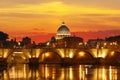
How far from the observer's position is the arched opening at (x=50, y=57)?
99675mm

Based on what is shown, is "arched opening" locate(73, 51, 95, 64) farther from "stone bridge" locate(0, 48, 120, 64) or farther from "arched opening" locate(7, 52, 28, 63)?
"arched opening" locate(7, 52, 28, 63)

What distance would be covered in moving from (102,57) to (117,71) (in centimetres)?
1909

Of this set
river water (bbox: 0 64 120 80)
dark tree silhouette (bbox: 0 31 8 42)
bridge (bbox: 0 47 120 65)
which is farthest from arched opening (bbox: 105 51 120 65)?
dark tree silhouette (bbox: 0 31 8 42)

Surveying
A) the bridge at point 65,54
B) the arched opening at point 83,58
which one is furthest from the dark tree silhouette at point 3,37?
the arched opening at point 83,58

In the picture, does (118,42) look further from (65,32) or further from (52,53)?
(65,32)

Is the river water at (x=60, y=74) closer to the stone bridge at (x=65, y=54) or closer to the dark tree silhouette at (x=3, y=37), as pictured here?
the stone bridge at (x=65, y=54)

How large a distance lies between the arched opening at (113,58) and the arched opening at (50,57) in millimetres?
5896

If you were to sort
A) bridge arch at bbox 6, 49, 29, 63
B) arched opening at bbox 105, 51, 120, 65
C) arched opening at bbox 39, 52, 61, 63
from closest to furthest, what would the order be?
bridge arch at bbox 6, 49, 29, 63
arched opening at bbox 105, 51, 120, 65
arched opening at bbox 39, 52, 61, 63

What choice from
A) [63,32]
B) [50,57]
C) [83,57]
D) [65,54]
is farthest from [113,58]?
[63,32]

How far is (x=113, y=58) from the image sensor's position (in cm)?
9906

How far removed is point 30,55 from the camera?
313 feet

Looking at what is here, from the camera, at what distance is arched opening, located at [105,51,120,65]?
95938 millimetres

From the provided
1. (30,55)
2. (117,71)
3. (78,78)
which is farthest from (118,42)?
(78,78)

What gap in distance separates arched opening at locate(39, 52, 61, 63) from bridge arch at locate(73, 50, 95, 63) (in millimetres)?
2337
